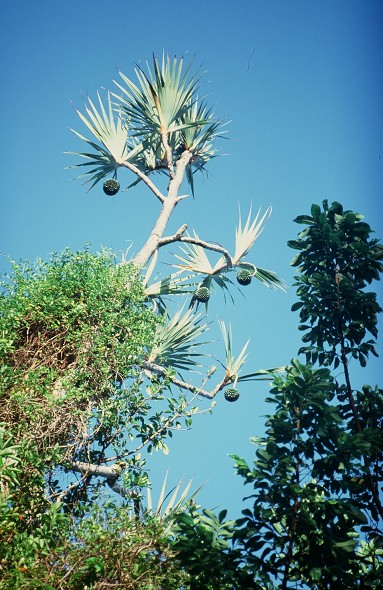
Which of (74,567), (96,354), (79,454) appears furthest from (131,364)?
(74,567)

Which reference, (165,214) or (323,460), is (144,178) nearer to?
(165,214)

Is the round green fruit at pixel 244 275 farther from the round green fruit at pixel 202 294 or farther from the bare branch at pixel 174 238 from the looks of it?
the bare branch at pixel 174 238

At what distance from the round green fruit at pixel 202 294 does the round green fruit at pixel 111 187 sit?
1.75 meters

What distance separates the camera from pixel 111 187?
861 cm

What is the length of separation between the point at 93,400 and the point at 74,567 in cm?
200

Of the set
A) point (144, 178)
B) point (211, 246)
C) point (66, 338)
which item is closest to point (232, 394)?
point (211, 246)

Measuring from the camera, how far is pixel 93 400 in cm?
611

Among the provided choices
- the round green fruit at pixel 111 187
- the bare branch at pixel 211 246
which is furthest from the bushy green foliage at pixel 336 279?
the round green fruit at pixel 111 187

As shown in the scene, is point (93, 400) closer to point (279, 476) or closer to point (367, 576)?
point (279, 476)

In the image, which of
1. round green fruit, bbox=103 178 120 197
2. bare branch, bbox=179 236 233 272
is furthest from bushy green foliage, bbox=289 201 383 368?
round green fruit, bbox=103 178 120 197

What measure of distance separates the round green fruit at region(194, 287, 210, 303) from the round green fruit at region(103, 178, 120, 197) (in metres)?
1.75

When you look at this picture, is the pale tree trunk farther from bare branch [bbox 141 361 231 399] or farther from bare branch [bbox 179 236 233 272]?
bare branch [bbox 141 361 231 399]

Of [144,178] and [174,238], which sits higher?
[144,178]

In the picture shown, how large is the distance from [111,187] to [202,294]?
74.6 inches
